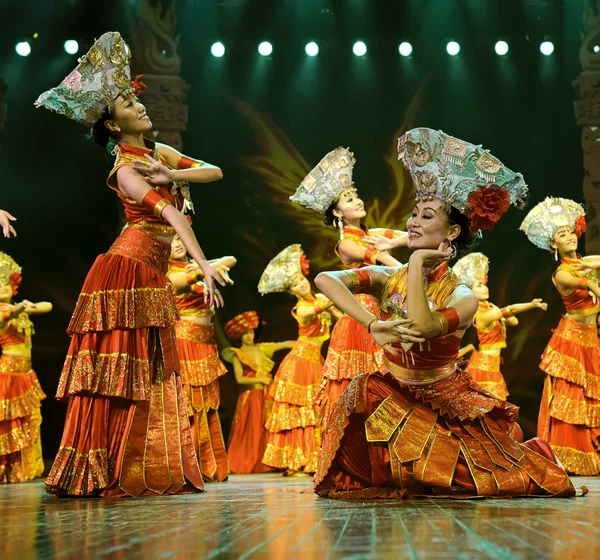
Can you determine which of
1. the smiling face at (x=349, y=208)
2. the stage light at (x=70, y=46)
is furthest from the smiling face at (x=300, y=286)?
the stage light at (x=70, y=46)

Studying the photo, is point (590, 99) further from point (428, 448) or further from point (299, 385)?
point (428, 448)

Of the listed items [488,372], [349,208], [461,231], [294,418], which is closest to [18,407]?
[294,418]

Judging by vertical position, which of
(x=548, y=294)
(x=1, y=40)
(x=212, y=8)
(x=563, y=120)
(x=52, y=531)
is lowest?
(x=52, y=531)

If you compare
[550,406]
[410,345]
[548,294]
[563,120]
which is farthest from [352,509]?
[563,120]

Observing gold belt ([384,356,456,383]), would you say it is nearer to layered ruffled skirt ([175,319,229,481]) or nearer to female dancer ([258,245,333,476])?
layered ruffled skirt ([175,319,229,481])

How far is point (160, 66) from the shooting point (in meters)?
8.41

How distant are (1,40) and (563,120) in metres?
5.54

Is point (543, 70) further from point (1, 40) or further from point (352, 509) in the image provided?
point (352, 509)

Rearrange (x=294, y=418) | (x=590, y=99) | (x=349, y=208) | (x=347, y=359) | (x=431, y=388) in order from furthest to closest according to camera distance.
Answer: (x=590, y=99) < (x=294, y=418) < (x=349, y=208) < (x=347, y=359) < (x=431, y=388)

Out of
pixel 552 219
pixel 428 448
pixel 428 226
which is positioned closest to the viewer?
pixel 428 448

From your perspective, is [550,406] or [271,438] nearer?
[550,406]

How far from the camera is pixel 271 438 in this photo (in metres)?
7.05

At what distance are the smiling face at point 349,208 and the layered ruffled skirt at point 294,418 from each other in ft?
5.80

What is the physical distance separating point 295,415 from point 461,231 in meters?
3.83
